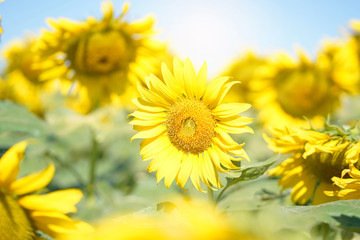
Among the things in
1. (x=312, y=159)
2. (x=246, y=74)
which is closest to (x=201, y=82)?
(x=312, y=159)

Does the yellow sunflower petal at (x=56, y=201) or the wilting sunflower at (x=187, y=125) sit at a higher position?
the wilting sunflower at (x=187, y=125)

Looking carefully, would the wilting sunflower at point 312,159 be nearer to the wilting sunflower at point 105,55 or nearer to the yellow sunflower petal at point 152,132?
the yellow sunflower petal at point 152,132

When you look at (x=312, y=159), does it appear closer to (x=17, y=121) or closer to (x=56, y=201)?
(x=56, y=201)

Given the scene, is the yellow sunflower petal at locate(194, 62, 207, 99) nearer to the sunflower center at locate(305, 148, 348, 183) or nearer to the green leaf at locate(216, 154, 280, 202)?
the green leaf at locate(216, 154, 280, 202)

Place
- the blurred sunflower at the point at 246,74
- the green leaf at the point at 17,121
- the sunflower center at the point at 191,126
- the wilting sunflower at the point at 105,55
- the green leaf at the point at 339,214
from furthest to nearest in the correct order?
the blurred sunflower at the point at 246,74
the wilting sunflower at the point at 105,55
the green leaf at the point at 17,121
the sunflower center at the point at 191,126
the green leaf at the point at 339,214

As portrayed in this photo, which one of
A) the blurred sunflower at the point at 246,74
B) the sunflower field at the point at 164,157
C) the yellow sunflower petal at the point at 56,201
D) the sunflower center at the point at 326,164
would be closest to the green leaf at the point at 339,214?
the sunflower field at the point at 164,157

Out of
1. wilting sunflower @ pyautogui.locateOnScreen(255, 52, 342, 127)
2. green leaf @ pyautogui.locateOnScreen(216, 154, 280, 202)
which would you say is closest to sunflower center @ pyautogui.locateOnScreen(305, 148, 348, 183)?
green leaf @ pyautogui.locateOnScreen(216, 154, 280, 202)

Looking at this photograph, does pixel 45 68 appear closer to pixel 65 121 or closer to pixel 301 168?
pixel 65 121
